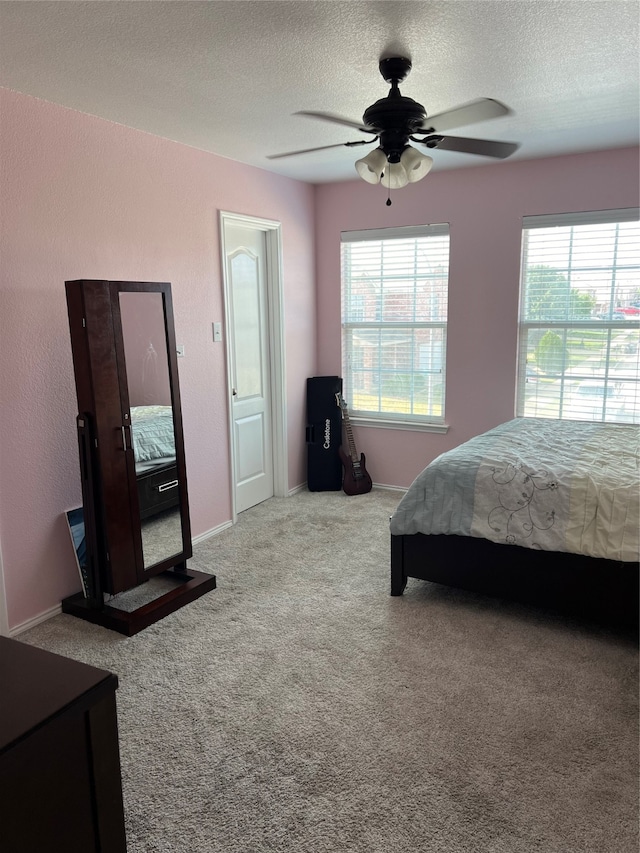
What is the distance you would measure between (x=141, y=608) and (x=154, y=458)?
75cm

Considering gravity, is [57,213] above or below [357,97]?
below

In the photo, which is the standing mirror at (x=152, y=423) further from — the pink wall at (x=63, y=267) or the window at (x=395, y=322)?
the window at (x=395, y=322)

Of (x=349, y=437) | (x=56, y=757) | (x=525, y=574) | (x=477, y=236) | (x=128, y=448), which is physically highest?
(x=477, y=236)

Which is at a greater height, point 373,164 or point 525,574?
point 373,164

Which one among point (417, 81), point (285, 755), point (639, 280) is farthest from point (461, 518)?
point (639, 280)

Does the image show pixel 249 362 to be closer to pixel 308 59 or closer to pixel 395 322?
pixel 395 322

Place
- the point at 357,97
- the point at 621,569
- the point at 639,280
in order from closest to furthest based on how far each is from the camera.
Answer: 1. the point at 621,569
2. the point at 357,97
3. the point at 639,280

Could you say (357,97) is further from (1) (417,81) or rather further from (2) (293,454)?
(2) (293,454)

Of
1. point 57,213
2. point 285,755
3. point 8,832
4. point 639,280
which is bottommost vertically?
point 285,755

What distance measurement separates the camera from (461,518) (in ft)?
9.68

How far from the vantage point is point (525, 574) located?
2834 mm

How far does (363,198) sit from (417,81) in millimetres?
2167

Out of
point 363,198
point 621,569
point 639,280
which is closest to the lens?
point 621,569

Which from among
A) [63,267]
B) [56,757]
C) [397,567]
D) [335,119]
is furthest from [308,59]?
[56,757]
